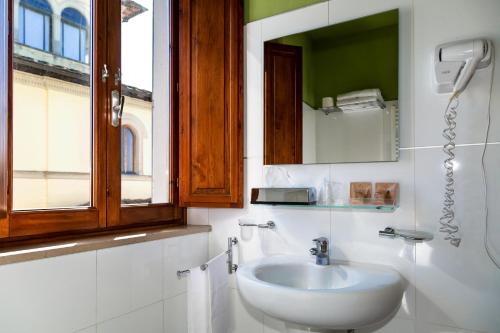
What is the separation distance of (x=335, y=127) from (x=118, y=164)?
0.99 meters

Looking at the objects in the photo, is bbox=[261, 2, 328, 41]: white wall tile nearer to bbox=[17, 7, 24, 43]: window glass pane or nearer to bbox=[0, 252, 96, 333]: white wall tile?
bbox=[17, 7, 24, 43]: window glass pane

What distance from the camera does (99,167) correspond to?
5.03ft

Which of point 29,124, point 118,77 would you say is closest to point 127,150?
point 118,77

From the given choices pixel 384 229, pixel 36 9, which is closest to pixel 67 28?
pixel 36 9

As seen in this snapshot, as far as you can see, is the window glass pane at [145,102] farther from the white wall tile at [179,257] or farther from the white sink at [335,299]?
the white sink at [335,299]

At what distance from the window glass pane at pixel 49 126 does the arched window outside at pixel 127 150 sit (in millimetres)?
172

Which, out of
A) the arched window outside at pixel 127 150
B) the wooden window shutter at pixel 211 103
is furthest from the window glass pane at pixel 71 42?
the wooden window shutter at pixel 211 103

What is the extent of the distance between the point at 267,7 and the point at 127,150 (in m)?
0.98

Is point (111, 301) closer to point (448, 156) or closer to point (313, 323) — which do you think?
point (313, 323)

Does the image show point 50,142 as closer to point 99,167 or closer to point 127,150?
point 99,167

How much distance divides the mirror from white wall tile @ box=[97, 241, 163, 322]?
70 centimetres

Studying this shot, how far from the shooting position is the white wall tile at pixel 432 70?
1.25 meters

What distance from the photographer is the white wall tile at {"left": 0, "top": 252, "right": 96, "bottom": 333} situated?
3.47ft

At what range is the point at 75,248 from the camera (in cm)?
124
